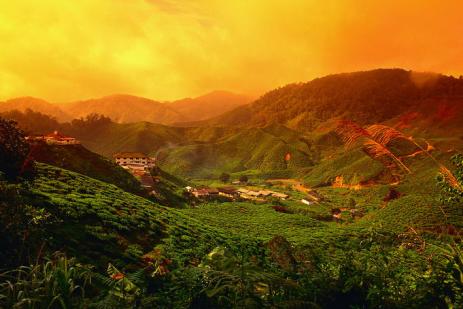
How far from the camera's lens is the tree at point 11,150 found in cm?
1898

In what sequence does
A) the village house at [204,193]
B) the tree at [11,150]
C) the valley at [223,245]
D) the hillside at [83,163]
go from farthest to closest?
the village house at [204,193] < the hillside at [83,163] < the tree at [11,150] < the valley at [223,245]

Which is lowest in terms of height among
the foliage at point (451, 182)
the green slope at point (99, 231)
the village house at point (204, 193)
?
the village house at point (204, 193)

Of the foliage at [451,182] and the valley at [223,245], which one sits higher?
the foliage at [451,182]

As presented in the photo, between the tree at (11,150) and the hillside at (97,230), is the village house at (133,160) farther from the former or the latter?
the tree at (11,150)

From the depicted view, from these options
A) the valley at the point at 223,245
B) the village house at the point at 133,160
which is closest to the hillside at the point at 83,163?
the valley at the point at 223,245

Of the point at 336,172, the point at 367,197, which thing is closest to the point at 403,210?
the point at 367,197

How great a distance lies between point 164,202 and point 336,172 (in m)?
108

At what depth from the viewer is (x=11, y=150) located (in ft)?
63.6

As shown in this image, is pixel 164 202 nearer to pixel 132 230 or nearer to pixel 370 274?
pixel 132 230

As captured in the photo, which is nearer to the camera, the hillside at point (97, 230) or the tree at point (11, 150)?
the hillside at point (97, 230)

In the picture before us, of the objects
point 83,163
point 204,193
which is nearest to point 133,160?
point 204,193

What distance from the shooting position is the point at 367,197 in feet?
385

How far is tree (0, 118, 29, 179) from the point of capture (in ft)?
62.3

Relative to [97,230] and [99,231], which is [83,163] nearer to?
[99,231]
